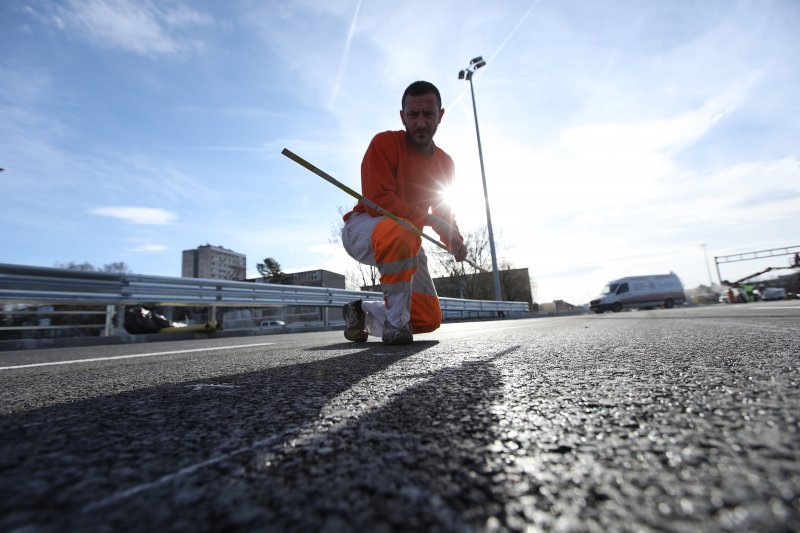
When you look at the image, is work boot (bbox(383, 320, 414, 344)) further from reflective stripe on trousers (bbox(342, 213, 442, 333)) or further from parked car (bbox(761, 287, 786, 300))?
parked car (bbox(761, 287, 786, 300))

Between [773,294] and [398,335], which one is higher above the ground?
[398,335]

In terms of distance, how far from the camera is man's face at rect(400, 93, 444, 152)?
3020mm

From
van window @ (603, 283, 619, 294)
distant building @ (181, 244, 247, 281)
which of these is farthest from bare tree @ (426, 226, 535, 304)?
distant building @ (181, 244, 247, 281)

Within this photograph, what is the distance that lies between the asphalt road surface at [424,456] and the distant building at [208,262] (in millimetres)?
90180

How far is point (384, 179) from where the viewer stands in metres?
2.84

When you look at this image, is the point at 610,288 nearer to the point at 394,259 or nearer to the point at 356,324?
the point at 356,324

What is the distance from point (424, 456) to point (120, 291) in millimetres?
6818

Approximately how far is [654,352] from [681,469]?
1265 mm

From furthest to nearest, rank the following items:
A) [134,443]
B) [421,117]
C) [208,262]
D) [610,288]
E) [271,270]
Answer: [208,262] → [271,270] → [610,288] → [421,117] → [134,443]

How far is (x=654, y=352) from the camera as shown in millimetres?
1551

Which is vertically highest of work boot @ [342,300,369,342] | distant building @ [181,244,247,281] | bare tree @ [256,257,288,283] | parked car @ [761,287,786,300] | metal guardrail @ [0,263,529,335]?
distant building @ [181,244,247,281]

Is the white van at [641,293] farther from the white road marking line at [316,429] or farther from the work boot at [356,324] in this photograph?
the white road marking line at [316,429]

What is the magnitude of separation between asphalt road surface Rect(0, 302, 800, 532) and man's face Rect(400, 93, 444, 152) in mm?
A: 2339

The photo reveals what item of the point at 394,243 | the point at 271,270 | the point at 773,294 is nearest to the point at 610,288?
the point at 773,294
